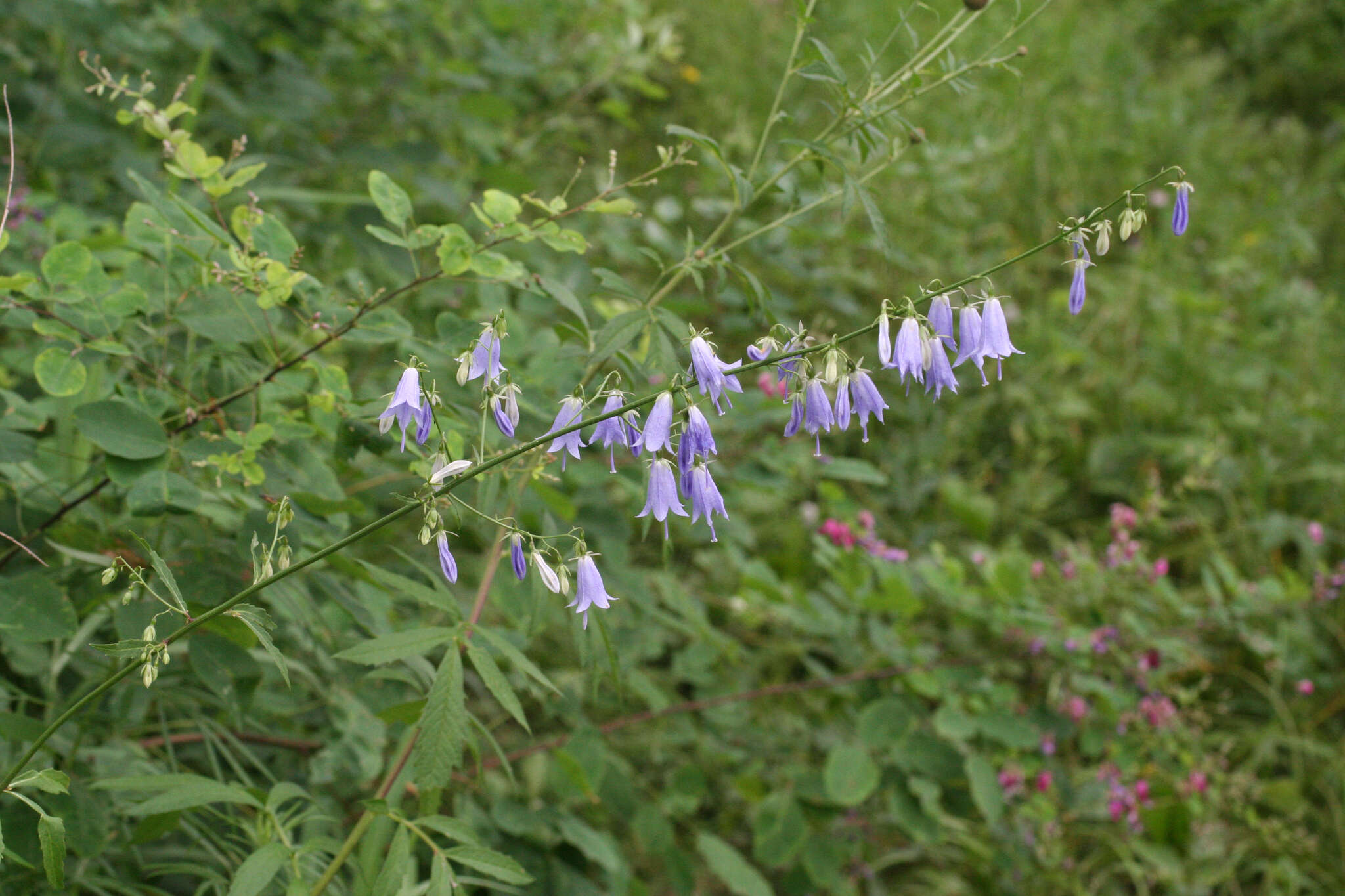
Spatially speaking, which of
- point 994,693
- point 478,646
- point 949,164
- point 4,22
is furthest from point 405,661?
point 949,164

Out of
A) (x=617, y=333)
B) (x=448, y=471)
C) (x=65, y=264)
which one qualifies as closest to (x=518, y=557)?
(x=448, y=471)

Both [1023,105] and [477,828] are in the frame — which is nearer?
[477,828]

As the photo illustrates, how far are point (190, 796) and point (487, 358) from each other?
0.78m

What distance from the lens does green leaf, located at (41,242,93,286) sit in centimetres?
161

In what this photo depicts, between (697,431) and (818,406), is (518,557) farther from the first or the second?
(818,406)

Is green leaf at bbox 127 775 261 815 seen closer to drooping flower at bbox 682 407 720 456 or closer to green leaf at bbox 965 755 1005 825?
drooping flower at bbox 682 407 720 456

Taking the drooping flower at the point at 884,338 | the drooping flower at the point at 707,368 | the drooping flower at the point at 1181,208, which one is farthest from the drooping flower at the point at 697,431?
the drooping flower at the point at 1181,208

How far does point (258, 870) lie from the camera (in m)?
1.36

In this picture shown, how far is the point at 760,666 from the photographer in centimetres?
338

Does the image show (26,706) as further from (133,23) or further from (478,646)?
(133,23)

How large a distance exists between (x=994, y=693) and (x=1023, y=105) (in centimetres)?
Answer: 409

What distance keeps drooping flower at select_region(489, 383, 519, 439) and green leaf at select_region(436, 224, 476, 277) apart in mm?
407

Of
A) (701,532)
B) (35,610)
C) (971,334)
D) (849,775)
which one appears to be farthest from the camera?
(701,532)

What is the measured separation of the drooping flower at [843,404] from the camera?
50.4 inches
